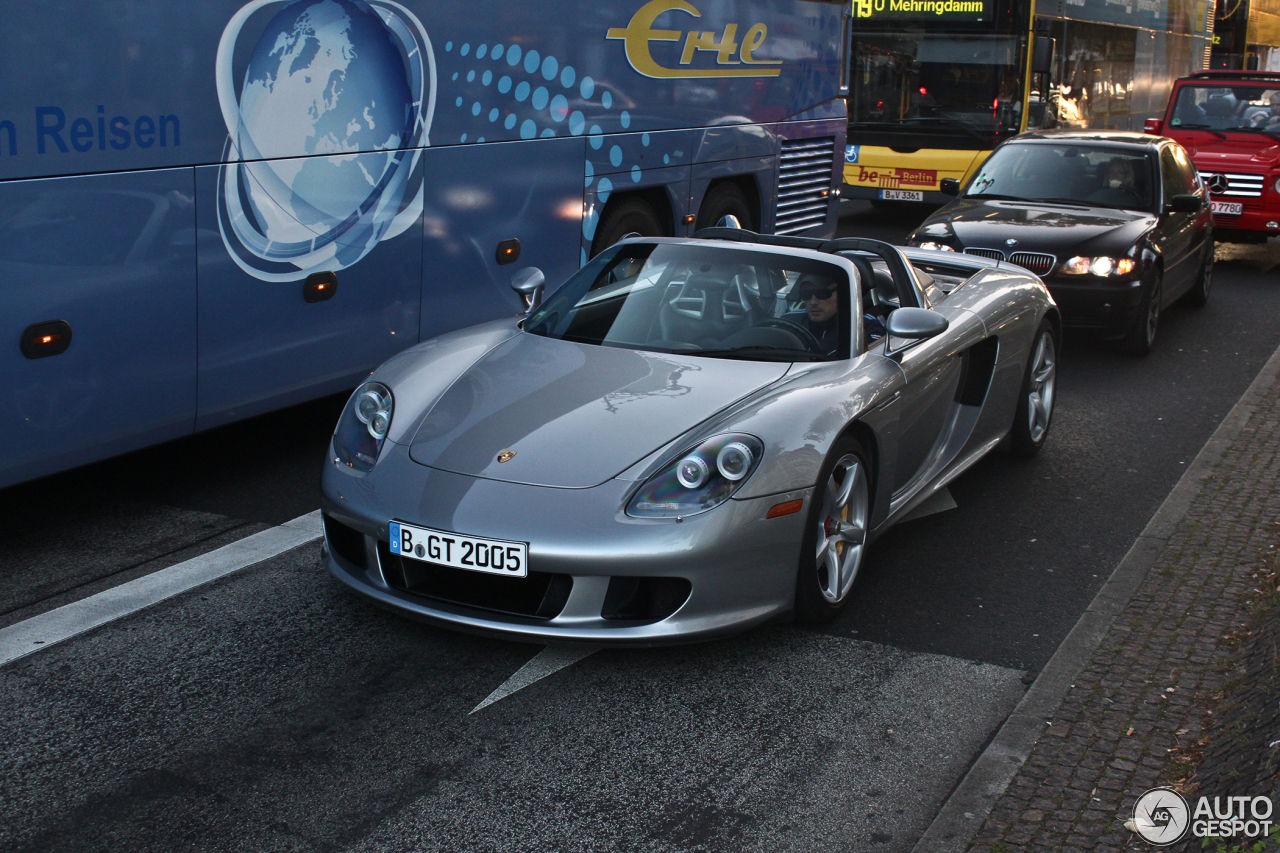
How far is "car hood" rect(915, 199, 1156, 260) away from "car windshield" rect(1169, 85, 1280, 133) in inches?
260

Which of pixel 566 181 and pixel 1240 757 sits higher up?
pixel 566 181

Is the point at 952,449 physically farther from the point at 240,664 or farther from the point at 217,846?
the point at 217,846

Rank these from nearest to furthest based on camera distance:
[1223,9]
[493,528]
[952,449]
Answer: [493,528], [952,449], [1223,9]

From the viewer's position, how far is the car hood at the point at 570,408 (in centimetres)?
430

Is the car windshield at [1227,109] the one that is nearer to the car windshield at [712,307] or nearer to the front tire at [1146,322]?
the front tire at [1146,322]

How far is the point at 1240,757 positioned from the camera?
359 cm

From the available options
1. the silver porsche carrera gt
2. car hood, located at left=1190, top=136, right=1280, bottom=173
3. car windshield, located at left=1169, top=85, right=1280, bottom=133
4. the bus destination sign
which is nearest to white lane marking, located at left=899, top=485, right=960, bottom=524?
the silver porsche carrera gt

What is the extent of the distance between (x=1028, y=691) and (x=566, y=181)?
5.13 metres

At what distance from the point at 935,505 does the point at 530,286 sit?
2.17m

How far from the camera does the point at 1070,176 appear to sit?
1061 cm

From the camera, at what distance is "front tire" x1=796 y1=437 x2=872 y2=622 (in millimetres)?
4418

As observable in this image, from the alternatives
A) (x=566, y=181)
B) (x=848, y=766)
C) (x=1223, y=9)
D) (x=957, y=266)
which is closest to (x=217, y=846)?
(x=848, y=766)

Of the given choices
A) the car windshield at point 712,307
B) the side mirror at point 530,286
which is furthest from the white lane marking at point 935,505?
the side mirror at point 530,286

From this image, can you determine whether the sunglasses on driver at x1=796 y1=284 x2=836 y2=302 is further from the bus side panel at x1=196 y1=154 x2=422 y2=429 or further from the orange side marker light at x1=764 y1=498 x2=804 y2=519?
the bus side panel at x1=196 y1=154 x2=422 y2=429
